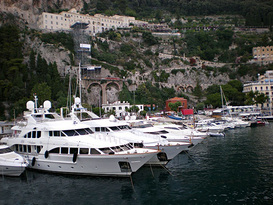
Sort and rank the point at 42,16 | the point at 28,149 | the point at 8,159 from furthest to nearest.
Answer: the point at 42,16 → the point at 28,149 → the point at 8,159

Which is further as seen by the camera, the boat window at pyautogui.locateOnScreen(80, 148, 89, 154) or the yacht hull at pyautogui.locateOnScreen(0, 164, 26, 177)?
the yacht hull at pyautogui.locateOnScreen(0, 164, 26, 177)

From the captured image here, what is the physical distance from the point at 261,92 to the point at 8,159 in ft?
316

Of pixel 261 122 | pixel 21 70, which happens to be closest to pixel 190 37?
pixel 261 122

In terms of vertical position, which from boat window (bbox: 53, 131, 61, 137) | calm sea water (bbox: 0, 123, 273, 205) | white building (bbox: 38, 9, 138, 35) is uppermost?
white building (bbox: 38, 9, 138, 35)

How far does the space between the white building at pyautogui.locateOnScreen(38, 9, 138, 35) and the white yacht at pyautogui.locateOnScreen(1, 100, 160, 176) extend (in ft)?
269

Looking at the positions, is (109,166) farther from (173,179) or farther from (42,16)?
(42,16)

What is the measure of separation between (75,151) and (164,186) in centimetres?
966

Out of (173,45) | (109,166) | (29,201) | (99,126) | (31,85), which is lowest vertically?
(29,201)

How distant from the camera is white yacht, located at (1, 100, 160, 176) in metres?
24.2

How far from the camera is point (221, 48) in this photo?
137m

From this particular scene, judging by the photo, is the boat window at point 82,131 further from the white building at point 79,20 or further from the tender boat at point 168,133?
the white building at point 79,20

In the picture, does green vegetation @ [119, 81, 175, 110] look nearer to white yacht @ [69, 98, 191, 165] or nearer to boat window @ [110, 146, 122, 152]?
→ white yacht @ [69, 98, 191, 165]

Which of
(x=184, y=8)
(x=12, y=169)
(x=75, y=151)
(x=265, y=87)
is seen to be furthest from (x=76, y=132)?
(x=184, y=8)

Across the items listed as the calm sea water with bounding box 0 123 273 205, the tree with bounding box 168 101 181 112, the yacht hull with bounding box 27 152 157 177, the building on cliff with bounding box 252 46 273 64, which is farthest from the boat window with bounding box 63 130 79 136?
the building on cliff with bounding box 252 46 273 64
